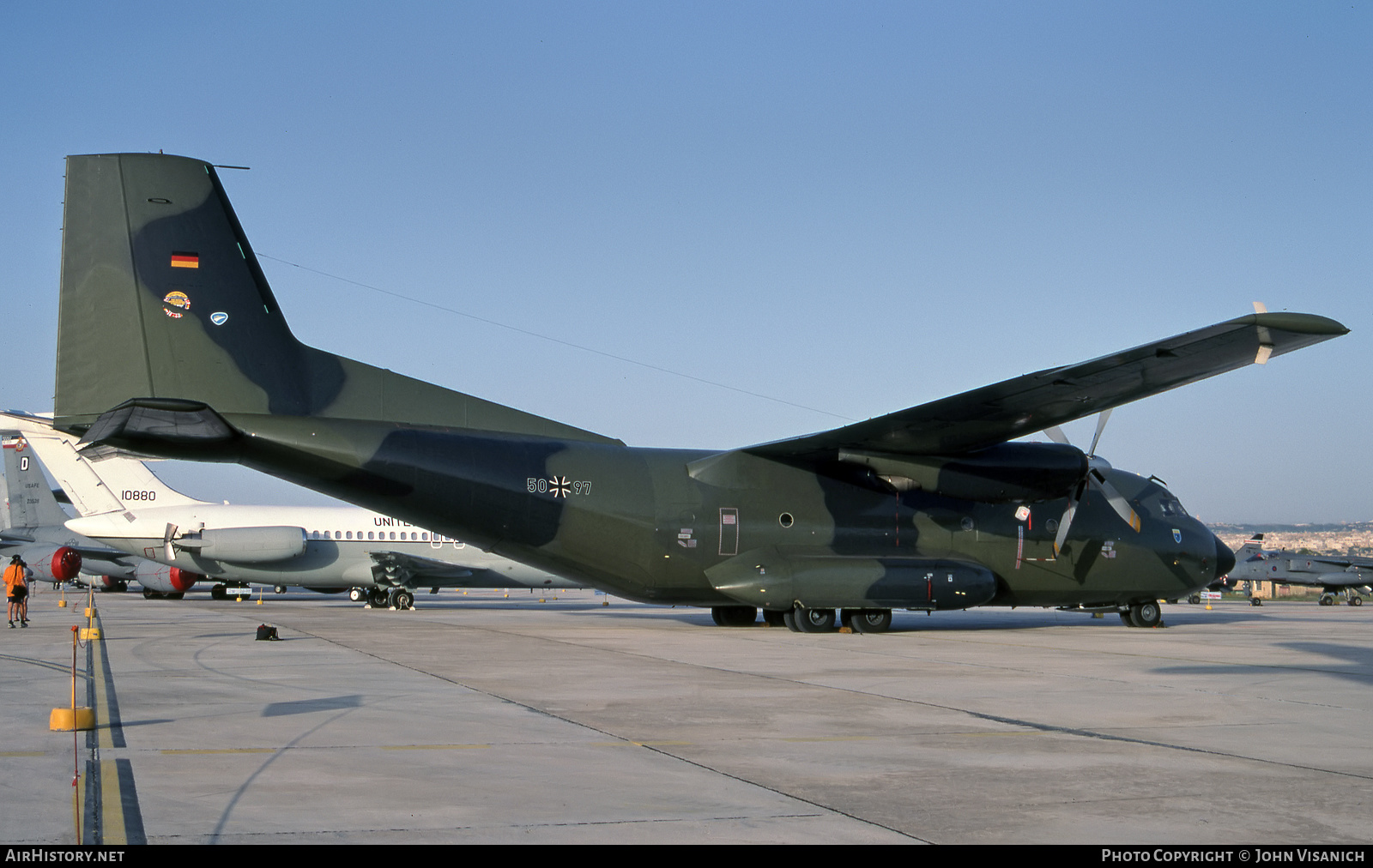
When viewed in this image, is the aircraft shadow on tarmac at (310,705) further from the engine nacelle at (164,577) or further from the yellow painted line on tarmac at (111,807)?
the engine nacelle at (164,577)

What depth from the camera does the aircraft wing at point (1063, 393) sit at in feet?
51.6

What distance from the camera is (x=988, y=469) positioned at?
21.0 m

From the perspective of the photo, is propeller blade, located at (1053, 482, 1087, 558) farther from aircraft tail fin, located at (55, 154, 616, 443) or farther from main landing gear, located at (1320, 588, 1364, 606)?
main landing gear, located at (1320, 588, 1364, 606)

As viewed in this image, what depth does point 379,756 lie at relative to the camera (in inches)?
315

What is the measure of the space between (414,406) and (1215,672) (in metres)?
13.0

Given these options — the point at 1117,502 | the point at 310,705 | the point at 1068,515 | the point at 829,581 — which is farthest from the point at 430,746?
the point at 1117,502

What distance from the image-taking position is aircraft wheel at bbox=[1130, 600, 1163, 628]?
24.5m

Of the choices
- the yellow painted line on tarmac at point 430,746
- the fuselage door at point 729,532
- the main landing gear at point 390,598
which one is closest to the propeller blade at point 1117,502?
the fuselage door at point 729,532

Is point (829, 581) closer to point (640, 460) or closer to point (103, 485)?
point (640, 460)

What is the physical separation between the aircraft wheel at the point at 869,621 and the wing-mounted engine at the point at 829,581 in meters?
0.93

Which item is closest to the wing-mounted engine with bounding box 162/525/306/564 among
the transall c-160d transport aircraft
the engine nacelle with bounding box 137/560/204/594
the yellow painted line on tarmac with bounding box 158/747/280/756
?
the engine nacelle with bounding box 137/560/204/594

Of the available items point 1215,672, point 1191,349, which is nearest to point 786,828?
point 1215,672

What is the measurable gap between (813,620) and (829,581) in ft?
4.98
